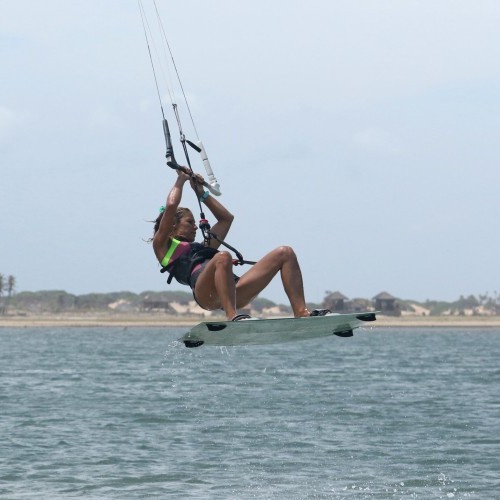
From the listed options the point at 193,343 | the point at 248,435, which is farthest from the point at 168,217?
the point at 248,435

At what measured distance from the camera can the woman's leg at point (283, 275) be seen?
13977 millimetres

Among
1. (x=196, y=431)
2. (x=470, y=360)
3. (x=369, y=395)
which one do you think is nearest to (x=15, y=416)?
(x=196, y=431)

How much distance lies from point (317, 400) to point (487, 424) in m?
9.81

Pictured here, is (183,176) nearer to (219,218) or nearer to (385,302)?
(219,218)

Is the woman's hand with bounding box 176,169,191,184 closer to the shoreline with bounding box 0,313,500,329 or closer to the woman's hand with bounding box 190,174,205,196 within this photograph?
the woman's hand with bounding box 190,174,205,196

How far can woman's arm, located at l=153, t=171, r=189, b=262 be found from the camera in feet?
45.3

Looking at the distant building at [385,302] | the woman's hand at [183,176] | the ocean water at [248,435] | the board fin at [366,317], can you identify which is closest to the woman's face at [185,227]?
the woman's hand at [183,176]

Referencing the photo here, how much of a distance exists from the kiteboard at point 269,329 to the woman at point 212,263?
0.51 ft

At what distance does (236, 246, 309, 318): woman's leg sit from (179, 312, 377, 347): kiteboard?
0.74ft

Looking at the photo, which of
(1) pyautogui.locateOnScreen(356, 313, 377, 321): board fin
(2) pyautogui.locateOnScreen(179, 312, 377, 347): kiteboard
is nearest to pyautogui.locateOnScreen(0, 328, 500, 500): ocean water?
(2) pyautogui.locateOnScreen(179, 312, 377, 347): kiteboard

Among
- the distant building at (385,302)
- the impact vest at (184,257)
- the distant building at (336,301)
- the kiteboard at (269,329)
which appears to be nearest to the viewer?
the kiteboard at (269,329)

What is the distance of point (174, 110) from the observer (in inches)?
527

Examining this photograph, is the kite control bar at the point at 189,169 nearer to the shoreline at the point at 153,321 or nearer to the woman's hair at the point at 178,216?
the woman's hair at the point at 178,216

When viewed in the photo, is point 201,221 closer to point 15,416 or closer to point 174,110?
point 174,110
